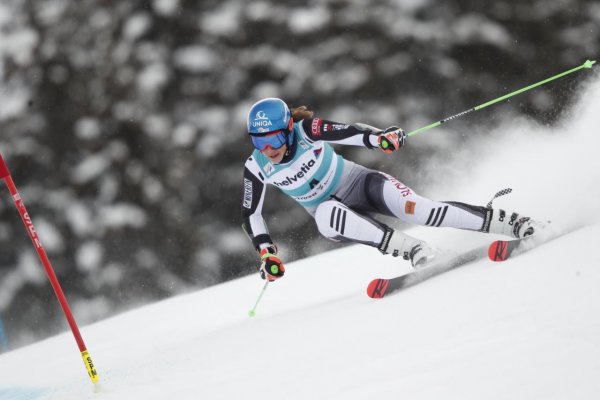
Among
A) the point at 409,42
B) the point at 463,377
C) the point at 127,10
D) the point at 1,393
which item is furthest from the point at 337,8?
the point at 463,377

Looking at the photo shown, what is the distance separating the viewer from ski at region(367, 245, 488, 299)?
3.24 meters

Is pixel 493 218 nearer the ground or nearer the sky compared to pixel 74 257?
nearer the ground

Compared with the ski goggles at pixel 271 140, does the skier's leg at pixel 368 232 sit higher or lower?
lower

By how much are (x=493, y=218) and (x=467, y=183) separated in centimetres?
396

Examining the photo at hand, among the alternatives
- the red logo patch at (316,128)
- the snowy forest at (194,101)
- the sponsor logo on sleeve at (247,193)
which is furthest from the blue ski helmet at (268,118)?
the snowy forest at (194,101)

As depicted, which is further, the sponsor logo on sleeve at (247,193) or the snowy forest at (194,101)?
the snowy forest at (194,101)

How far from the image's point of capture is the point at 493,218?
11.2 ft

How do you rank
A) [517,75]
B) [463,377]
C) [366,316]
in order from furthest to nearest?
[517,75] → [366,316] → [463,377]

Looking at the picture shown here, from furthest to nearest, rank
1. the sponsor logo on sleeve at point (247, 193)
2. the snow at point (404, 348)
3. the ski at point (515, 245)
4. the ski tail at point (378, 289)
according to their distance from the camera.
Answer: the sponsor logo on sleeve at point (247, 193)
the ski tail at point (378, 289)
the ski at point (515, 245)
the snow at point (404, 348)

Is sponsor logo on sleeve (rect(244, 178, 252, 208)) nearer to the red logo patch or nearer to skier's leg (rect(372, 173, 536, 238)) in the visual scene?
the red logo patch

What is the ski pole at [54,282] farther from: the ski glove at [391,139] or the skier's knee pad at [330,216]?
the ski glove at [391,139]

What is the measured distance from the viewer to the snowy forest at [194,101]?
910 centimetres

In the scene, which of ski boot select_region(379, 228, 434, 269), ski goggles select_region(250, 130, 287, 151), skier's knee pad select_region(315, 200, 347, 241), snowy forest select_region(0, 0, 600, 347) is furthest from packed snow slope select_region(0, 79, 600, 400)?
snowy forest select_region(0, 0, 600, 347)

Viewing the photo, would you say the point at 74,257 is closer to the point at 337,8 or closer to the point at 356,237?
the point at 337,8
